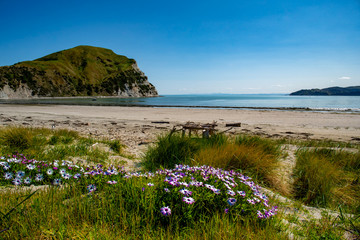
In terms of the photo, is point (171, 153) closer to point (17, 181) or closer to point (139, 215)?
point (139, 215)

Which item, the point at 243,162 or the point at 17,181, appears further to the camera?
the point at 243,162

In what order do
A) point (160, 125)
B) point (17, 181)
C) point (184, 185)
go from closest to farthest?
point (184, 185)
point (17, 181)
point (160, 125)

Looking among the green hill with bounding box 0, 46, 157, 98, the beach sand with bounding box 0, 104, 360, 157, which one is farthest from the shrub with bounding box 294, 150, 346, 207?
the green hill with bounding box 0, 46, 157, 98

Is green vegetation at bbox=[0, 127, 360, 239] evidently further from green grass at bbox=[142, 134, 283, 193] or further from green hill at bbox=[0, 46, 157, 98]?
green hill at bbox=[0, 46, 157, 98]

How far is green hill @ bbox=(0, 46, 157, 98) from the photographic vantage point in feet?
341

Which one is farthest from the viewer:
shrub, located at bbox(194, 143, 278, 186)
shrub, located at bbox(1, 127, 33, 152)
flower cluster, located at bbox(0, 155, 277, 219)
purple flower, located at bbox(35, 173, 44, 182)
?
shrub, located at bbox(1, 127, 33, 152)

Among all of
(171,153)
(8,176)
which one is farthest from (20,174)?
(171,153)

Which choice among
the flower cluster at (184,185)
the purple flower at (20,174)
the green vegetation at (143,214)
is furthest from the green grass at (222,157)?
the purple flower at (20,174)

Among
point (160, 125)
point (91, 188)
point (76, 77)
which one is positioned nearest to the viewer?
point (91, 188)

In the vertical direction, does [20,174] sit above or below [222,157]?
above

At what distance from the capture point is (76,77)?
13488 centimetres

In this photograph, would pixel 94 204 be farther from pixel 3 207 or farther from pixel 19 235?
pixel 3 207

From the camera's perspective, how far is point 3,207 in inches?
77.0

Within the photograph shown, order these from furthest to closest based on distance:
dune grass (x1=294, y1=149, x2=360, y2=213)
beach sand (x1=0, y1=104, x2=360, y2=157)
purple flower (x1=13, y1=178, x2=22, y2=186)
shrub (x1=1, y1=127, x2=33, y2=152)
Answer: beach sand (x1=0, y1=104, x2=360, y2=157)
shrub (x1=1, y1=127, x2=33, y2=152)
dune grass (x1=294, y1=149, x2=360, y2=213)
purple flower (x1=13, y1=178, x2=22, y2=186)
